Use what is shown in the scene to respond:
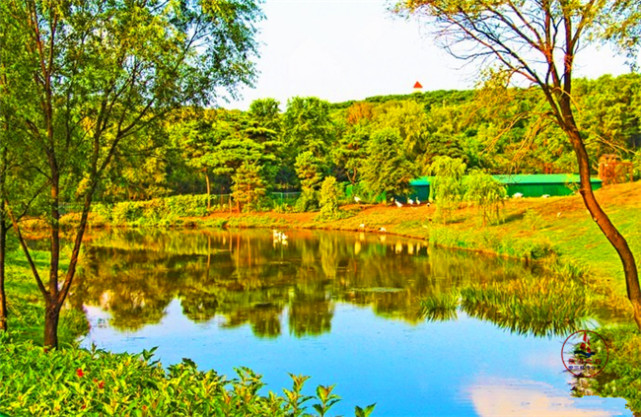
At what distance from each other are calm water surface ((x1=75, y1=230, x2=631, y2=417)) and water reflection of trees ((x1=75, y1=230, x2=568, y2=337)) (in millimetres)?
69

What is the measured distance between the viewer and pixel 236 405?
4.81 metres

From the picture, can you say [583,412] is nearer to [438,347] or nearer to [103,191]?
[438,347]

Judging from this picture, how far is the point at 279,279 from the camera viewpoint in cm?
2147

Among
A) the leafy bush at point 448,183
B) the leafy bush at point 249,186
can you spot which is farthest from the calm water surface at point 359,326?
the leafy bush at point 249,186

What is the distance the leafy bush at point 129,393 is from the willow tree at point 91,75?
365 centimetres

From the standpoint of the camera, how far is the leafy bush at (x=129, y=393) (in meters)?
4.56

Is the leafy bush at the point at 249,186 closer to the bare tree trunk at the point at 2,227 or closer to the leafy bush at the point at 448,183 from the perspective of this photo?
the leafy bush at the point at 448,183

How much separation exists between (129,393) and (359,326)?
10.0 m

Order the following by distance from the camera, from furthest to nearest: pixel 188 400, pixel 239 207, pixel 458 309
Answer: pixel 239 207, pixel 458 309, pixel 188 400

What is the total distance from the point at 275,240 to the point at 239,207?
43.9 feet

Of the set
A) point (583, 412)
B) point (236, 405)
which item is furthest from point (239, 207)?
point (236, 405)

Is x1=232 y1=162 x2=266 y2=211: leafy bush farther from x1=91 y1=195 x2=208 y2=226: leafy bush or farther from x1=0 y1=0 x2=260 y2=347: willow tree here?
x1=0 y1=0 x2=260 y2=347: willow tree

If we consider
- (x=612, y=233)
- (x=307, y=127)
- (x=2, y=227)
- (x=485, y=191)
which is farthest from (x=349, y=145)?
(x=2, y=227)

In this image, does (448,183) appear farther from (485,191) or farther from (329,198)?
(329,198)
